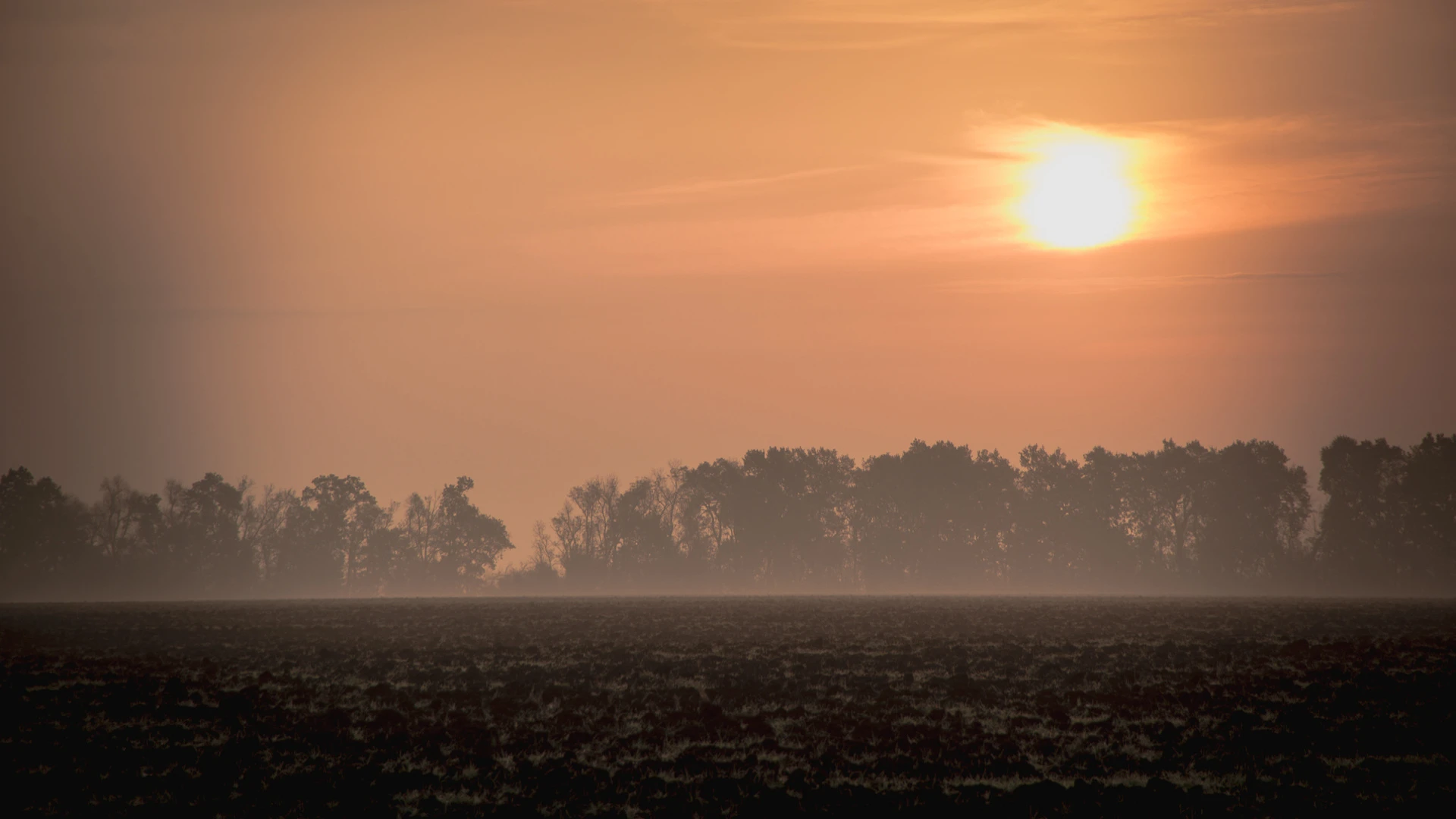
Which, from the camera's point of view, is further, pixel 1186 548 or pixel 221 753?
pixel 1186 548

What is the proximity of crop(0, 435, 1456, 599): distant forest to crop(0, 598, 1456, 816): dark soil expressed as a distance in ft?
290

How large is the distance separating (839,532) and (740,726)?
123197mm

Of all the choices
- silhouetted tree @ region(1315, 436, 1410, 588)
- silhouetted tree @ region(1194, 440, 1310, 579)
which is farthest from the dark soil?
silhouetted tree @ region(1194, 440, 1310, 579)

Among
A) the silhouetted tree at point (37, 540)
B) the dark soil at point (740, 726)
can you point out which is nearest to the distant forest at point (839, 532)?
the silhouetted tree at point (37, 540)

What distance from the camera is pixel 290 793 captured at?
16.6 metres

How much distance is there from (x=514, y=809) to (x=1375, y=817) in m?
12.5

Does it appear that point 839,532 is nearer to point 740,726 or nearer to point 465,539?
point 465,539

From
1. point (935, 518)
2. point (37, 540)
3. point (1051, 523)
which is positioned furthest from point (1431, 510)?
point (37, 540)

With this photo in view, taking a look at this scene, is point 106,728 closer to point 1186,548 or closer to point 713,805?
point 713,805

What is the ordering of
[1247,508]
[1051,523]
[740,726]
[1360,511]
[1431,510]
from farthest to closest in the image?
[1051,523] < [1247,508] < [1360,511] < [1431,510] < [740,726]

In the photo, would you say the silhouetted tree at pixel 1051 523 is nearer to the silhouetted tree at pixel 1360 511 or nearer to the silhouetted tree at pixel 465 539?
the silhouetted tree at pixel 1360 511

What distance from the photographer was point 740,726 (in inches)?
850

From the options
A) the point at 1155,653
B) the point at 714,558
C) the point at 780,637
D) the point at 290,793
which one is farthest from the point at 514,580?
the point at 290,793

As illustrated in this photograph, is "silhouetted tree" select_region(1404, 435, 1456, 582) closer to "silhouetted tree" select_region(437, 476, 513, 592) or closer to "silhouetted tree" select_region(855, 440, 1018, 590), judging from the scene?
"silhouetted tree" select_region(855, 440, 1018, 590)
